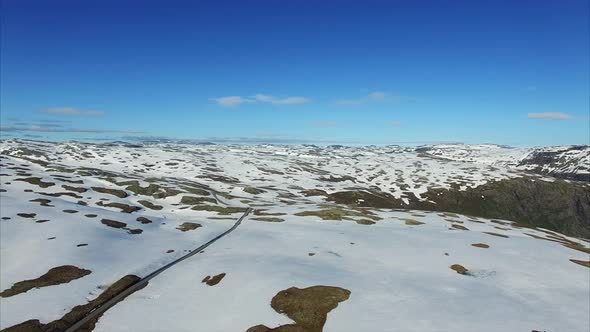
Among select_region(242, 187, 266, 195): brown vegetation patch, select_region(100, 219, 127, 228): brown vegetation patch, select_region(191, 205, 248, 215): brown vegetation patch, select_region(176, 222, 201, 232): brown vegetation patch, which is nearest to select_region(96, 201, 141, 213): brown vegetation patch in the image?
select_region(191, 205, 248, 215): brown vegetation patch

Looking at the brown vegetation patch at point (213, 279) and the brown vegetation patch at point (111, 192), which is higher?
the brown vegetation patch at point (213, 279)

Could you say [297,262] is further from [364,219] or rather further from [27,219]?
[27,219]

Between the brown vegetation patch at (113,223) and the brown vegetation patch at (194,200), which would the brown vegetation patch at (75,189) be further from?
the brown vegetation patch at (113,223)

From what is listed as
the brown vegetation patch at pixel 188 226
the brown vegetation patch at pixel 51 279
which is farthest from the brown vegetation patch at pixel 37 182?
the brown vegetation patch at pixel 51 279

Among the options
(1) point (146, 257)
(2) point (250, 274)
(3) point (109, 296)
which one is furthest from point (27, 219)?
(2) point (250, 274)

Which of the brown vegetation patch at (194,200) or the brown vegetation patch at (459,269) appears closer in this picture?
the brown vegetation patch at (459,269)

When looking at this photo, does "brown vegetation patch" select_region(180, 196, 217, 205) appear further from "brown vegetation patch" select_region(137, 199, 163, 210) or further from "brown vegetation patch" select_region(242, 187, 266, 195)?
"brown vegetation patch" select_region(242, 187, 266, 195)
